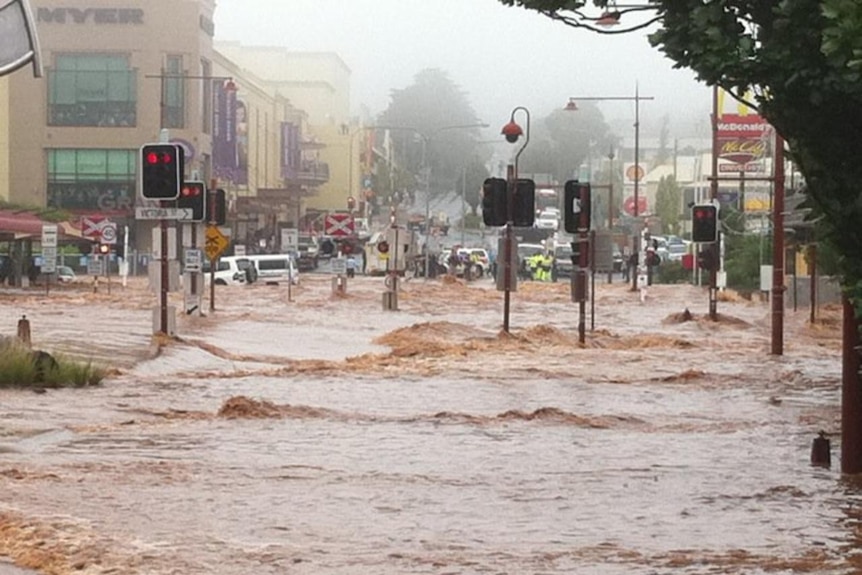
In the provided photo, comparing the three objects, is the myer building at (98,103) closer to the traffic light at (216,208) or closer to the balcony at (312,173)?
the balcony at (312,173)

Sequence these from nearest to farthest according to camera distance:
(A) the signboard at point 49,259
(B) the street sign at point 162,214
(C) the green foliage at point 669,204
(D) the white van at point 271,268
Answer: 1. (B) the street sign at point 162,214
2. (A) the signboard at point 49,259
3. (D) the white van at point 271,268
4. (C) the green foliage at point 669,204

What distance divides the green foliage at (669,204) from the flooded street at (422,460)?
128240mm

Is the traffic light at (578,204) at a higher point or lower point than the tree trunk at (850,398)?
higher

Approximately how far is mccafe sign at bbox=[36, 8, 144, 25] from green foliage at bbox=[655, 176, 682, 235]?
67.9 meters

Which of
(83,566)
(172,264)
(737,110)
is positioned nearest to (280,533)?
(83,566)

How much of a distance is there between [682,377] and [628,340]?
10976mm

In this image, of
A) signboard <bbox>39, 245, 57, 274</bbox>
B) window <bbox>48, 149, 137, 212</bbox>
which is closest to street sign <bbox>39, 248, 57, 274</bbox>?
signboard <bbox>39, 245, 57, 274</bbox>

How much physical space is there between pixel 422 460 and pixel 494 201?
66.8 ft

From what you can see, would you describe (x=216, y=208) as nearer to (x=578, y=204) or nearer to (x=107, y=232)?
(x=578, y=204)

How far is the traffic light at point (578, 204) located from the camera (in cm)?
3660

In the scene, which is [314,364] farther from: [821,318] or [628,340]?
[821,318]

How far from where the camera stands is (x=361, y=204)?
16662cm

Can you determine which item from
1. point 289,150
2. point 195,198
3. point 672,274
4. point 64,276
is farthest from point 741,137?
point 289,150

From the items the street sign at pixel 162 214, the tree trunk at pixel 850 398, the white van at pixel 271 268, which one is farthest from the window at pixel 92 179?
the tree trunk at pixel 850 398
